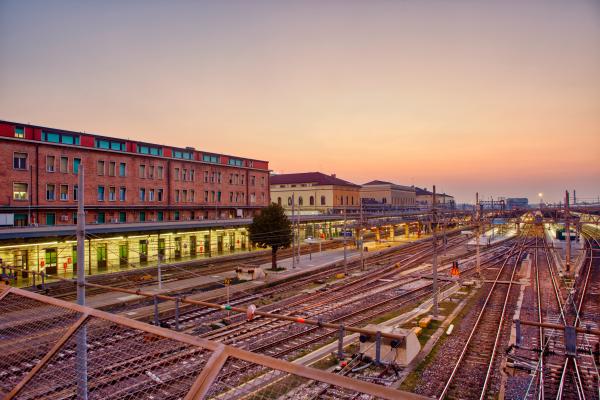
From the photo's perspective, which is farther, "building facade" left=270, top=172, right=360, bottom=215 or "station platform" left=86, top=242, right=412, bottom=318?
"building facade" left=270, top=172, right=360, bottom=215

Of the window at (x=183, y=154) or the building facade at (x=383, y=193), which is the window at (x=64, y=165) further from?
the building facade at (x=383, y=193)

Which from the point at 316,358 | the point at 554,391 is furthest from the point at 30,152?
the point at 554,391

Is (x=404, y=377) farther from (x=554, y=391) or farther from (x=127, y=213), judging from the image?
(x=127, y=213)

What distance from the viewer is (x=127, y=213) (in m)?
44.2

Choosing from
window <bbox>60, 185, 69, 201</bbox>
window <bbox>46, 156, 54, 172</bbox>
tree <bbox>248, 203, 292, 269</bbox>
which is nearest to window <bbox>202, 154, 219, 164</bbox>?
window <bbox>60, 185, 69, 201</bbox>

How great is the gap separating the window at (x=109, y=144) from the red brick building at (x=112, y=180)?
0.10m

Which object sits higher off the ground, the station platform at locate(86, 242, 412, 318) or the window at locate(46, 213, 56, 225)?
the window at locate(46, 213, 56, 225)

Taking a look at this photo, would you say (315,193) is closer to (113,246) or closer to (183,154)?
(183,154)

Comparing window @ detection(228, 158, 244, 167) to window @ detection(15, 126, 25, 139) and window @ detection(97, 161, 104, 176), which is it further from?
window @ detection(15, 126, 25, 139)

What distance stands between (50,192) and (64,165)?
300cm

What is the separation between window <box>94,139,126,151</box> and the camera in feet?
138

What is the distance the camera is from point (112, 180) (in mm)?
42500

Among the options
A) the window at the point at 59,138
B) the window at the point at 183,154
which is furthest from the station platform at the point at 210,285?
the window at the point at 59,138

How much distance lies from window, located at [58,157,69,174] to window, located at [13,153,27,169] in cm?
304
